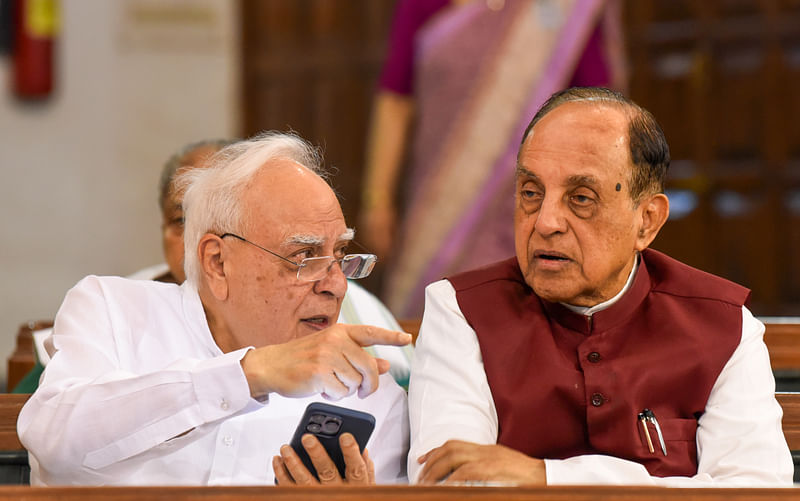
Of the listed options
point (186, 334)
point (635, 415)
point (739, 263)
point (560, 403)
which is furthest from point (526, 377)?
point (739, 263)

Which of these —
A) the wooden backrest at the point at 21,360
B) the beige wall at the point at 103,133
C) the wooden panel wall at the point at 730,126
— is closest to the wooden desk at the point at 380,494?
the wooden backrest at the point at 21,360

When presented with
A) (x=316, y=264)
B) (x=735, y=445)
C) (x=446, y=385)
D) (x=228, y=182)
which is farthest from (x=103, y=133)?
(x=735, y=445)

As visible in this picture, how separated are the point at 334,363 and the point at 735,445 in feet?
2.43

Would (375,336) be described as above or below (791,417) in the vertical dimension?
above

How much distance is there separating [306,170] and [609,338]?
2.61 feet

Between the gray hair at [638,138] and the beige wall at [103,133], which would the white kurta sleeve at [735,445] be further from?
the beige wall at [103,133]

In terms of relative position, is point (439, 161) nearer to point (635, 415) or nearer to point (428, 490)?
point (635, 415)

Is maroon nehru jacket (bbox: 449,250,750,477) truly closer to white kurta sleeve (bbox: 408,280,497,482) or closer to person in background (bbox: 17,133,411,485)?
white kurta sleeve (bbox: 408,280,497,482)

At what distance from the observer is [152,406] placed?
202 cm

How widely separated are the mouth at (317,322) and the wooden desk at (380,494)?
2.84 feet

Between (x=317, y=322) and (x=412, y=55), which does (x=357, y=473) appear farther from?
(x=412, y=55)

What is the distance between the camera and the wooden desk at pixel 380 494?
147cm

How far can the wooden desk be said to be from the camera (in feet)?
4.82

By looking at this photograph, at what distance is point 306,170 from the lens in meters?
2.47
